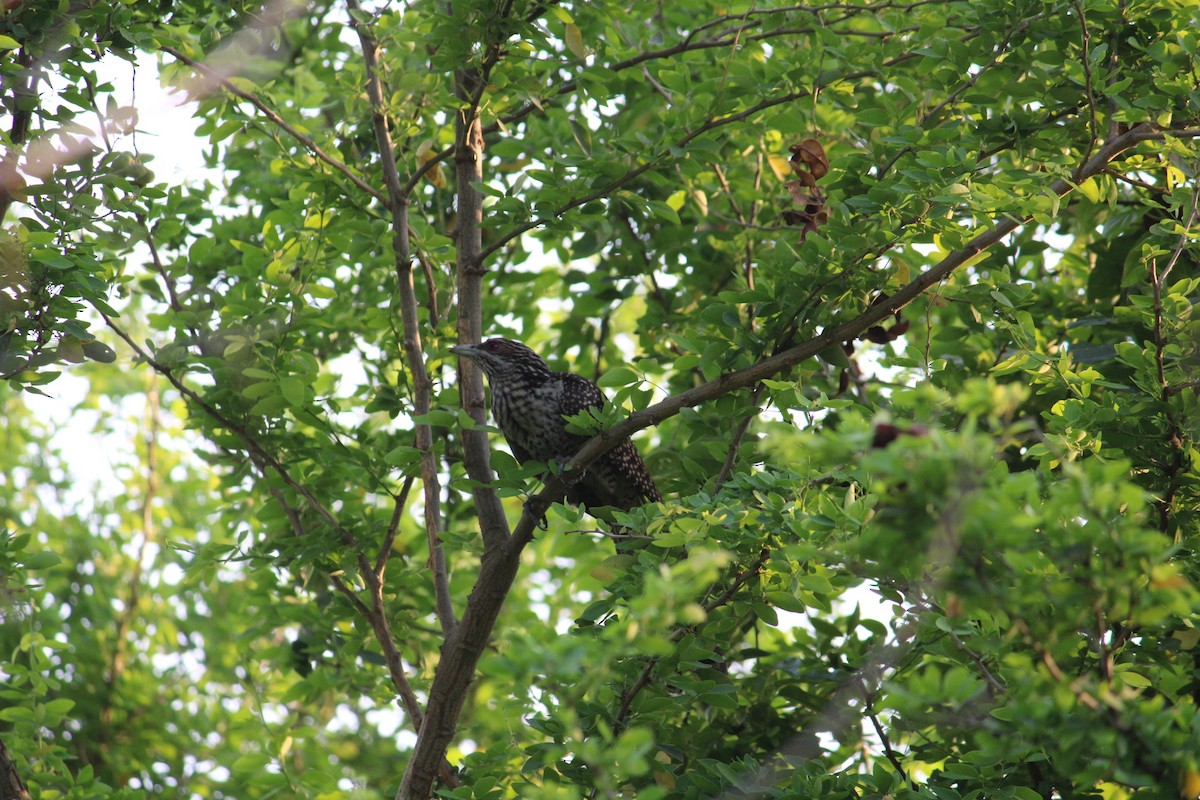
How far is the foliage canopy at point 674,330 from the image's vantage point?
3.67m

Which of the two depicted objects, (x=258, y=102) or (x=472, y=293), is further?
(x=472, y=293)

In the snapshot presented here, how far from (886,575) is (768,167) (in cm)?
355

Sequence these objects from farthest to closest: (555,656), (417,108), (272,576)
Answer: (272,576)
(417,108)
(555,656)

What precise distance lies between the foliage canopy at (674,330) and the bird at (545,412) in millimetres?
216

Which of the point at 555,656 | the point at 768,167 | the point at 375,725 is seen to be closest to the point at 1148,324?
the point at 768,167

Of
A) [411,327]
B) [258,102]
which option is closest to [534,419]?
[411,327]

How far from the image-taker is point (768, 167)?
19.9ft

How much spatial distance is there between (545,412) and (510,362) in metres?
0.36

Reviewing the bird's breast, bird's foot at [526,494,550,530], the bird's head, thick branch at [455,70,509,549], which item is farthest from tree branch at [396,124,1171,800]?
the bird's head

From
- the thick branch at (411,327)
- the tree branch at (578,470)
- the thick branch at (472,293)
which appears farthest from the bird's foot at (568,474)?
the thick branch at (411,327)

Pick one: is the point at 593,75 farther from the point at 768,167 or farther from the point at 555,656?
the point at 555,656

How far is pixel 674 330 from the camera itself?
5.71 meters

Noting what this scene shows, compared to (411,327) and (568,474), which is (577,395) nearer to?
(411,327)

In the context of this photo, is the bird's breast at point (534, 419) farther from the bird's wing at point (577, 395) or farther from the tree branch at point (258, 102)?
the tree branch at point (258, 102)
